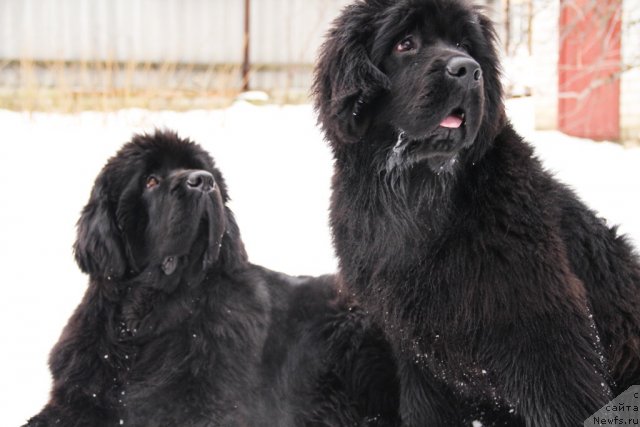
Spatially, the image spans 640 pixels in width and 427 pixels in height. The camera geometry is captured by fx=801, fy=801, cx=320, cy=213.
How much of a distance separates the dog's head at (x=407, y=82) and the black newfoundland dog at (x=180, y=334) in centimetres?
85

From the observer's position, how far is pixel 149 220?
358 cm

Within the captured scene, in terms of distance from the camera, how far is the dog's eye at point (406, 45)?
2.97 meters

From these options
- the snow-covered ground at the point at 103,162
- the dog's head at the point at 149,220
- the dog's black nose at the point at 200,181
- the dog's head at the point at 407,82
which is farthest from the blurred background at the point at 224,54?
the dog's head at the point at 407,82

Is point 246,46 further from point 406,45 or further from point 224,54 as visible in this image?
point 406,45

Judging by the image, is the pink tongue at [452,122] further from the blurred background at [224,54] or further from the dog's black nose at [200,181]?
the blurred background at [224,54]

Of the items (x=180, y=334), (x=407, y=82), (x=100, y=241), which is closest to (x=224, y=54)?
(x=100, y=241)

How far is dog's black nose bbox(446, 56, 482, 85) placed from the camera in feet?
8.93

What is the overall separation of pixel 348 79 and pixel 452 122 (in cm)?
42

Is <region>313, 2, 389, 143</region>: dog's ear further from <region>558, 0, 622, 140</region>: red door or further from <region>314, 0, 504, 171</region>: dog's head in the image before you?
<region>558, 0, 622, 140</region>: red door

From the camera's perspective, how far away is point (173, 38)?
8648 millimetres

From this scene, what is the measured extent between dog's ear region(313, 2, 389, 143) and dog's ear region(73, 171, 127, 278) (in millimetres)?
1084

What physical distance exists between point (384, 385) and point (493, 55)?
1564 mm

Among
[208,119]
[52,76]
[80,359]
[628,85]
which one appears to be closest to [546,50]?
[628,85]

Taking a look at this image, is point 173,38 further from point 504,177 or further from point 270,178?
point 504,177
